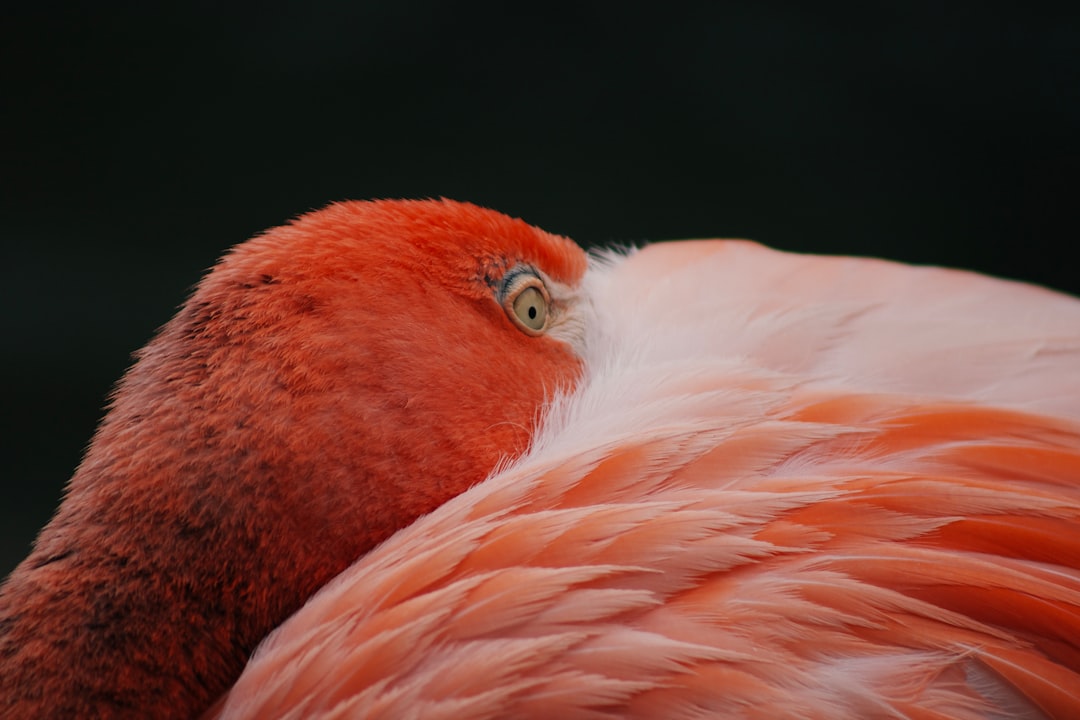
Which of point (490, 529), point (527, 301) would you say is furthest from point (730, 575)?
point (527, 301)

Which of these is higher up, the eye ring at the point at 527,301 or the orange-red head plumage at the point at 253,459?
the eye ring at the point at 527,301

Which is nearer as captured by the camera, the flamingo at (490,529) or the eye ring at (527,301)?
the flamingo at (490,529)

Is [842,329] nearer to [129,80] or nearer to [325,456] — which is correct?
[325,456]

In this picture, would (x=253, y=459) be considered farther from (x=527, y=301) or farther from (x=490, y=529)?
(x=527, y=301)

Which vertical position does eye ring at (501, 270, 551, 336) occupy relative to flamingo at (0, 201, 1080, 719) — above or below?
above

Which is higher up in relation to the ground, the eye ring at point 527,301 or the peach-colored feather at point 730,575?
the eye ring at point 527,301

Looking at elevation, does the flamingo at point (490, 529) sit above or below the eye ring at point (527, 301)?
below
